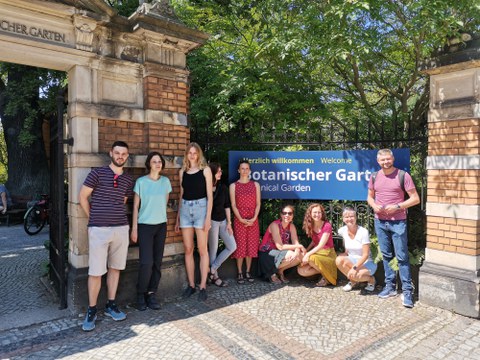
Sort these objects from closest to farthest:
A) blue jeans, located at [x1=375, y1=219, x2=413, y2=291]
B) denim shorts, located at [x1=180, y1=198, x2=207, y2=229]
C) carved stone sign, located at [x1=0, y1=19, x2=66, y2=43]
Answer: carved stone sign, located at [x1=0, y1=19, x2=66, y2=43] < blue jeans, located at [x1=375, y1=219, x2=413, y2=291] < denim shorts, located at [x1=180, y1=198, x2=207, y2=229]

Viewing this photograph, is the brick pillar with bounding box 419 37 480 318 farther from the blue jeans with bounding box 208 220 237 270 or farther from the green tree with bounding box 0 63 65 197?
the green tree with bounding box 0 63 65 197

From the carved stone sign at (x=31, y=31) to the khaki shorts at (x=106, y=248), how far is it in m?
2.20

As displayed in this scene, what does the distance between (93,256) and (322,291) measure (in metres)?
3.11

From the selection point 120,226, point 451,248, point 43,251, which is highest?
point 120,226

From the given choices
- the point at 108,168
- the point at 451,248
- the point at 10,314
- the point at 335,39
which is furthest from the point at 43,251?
the point at 451,248

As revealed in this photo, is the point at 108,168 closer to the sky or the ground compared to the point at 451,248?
closer to the sky

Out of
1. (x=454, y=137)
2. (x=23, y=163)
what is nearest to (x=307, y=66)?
(x=454, y=137)

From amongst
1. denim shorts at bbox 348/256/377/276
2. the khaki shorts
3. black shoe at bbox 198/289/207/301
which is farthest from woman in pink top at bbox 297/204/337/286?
the khaki shorts

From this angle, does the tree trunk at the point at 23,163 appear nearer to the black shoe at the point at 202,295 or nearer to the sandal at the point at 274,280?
the black shoe at the point at 202,295

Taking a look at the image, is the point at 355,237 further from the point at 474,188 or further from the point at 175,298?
the point at 175,298

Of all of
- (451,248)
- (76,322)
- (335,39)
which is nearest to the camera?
(76,322)

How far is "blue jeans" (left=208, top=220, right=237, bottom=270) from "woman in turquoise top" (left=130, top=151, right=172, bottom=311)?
3.07ft

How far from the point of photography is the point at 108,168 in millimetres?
4094

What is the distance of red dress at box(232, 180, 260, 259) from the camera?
17.8 feet
